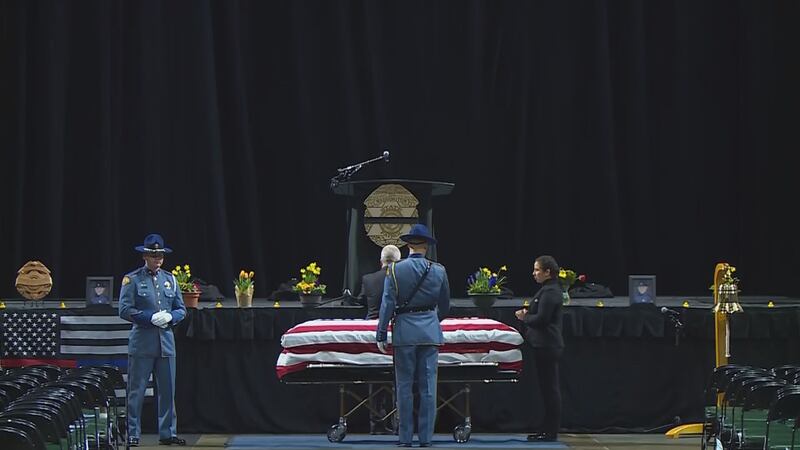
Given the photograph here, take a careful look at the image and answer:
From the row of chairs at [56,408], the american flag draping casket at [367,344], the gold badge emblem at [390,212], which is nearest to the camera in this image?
the row of chairs at [56,408]

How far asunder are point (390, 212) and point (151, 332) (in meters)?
2.51

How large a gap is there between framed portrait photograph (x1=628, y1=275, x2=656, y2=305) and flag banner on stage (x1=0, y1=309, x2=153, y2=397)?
14.6ft

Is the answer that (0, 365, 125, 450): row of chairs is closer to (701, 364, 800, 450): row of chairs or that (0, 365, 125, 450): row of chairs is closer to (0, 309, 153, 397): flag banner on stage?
(0, 309, 153, 397): flag banner on stage

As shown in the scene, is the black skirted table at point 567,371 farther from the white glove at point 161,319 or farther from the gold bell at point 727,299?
the white glove at point 161,319

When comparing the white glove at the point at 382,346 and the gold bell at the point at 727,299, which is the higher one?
the gold bell at the point at 727,299

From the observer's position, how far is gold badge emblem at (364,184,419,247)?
503 inches

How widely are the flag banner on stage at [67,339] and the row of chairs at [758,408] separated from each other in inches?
211

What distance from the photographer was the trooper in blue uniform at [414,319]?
10.7 metres

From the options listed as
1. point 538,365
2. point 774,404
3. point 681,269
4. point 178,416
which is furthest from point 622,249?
point 774,404

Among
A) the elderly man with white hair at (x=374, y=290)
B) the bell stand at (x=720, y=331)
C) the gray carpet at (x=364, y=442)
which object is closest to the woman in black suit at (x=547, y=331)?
the gray carpet at (x=364, y=442)

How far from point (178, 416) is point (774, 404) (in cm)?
678

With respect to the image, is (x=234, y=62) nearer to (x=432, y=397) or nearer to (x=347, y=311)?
(x=347, y=311)

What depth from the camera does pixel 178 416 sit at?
12758 millimetres

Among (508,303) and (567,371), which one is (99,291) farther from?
(567,371)
